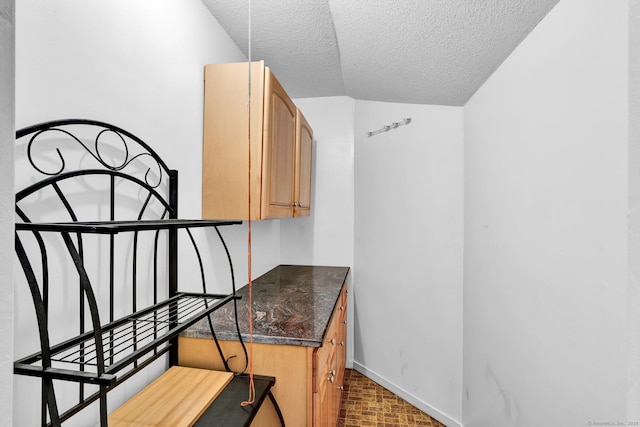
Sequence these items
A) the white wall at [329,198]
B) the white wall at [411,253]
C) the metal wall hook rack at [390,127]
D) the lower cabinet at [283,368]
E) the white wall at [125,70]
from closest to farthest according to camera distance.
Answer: the white wall at [125,70] < the lower cabinet at [283,368] < the white wall at [411,253] < the metal wall hook rack at [390,127] < the white wall at [329,198]

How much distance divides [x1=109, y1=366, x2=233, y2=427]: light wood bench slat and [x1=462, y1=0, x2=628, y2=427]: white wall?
44.4 inches

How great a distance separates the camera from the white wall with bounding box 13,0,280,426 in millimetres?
799

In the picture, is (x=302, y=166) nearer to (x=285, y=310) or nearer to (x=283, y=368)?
(x=285, y=310)

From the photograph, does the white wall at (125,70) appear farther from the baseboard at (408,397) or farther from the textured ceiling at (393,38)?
the baseboard at (408,397)

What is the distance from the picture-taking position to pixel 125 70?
1116 mm

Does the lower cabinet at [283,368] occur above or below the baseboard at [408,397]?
above

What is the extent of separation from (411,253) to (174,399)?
1.75m

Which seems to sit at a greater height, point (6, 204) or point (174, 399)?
point (6, 204)

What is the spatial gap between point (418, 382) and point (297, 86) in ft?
8.10

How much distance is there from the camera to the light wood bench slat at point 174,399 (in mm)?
946

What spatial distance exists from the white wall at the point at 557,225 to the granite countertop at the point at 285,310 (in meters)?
0.80

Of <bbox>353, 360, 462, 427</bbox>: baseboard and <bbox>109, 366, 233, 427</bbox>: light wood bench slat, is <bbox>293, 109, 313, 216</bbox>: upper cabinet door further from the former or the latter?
<bbox>353, 360, 462, 427</bbox>: baseboard

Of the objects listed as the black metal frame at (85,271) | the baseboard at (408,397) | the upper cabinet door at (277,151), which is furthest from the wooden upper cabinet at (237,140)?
the baseboard at (408,397)

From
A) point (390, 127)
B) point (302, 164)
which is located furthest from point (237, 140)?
point (390, 127)
